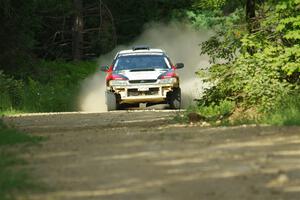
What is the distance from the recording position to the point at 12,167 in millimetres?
9141

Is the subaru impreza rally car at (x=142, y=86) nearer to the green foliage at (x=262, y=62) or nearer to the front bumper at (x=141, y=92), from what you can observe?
the front bumper at (x=141, y=92)

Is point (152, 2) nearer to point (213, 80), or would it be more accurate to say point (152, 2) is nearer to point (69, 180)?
point (213, 80)

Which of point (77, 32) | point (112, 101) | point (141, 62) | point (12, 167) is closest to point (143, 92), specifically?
point (112, 101)

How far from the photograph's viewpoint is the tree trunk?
39.6 meters

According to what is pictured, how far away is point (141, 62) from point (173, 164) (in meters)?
13.7

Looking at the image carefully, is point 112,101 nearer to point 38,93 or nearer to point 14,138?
point 38,93

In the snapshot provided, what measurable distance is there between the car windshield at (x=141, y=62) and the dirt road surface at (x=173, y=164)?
9077 millimetres

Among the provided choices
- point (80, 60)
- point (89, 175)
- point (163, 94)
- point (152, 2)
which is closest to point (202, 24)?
point (152, 2)

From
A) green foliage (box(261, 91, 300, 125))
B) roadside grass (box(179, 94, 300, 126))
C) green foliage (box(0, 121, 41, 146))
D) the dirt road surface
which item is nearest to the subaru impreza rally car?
roadside grass (box(179, 94, 300, 126))

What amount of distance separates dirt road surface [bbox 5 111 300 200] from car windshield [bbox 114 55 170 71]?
29.8 feet

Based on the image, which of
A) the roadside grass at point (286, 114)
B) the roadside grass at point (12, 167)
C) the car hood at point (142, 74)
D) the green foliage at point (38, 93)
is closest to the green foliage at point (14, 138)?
the roadside grass at point (12, 167)

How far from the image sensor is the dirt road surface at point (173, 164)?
24.9ft

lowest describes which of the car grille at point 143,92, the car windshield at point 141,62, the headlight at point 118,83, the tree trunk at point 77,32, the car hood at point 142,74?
the car grille at point 143,92

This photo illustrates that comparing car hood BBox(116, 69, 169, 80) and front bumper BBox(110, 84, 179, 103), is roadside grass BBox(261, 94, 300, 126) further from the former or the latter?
car hood BBox(116, 69, 169, 80)
